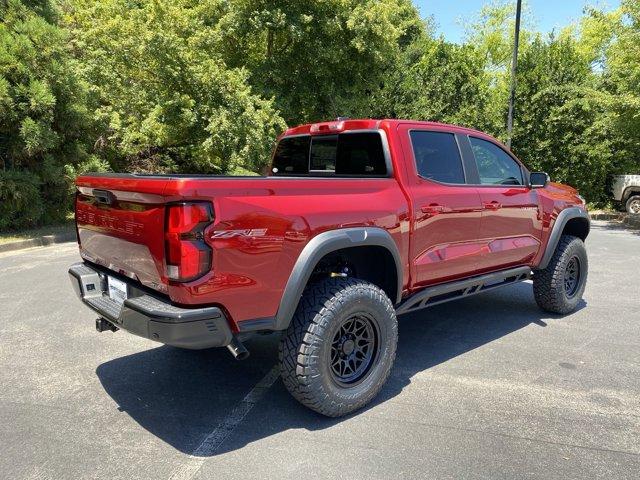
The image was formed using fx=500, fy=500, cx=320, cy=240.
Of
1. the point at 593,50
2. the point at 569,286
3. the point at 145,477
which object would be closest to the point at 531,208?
A: the point at 569,286

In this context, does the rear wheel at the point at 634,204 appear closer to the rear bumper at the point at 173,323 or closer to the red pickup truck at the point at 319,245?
the red pickup truck at the point at 319,245

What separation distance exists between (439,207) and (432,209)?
0.29 feet

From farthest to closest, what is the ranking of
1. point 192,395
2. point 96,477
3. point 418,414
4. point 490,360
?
point 490,360
point 192,395
point 418,414
point 96,477

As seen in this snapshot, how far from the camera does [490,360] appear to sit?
161 inches

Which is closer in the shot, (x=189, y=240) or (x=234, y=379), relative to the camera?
(x=189, y=240)

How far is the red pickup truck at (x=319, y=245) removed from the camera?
257cm

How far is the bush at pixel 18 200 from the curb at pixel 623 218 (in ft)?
49.2

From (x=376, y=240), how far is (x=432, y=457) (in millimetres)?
1318

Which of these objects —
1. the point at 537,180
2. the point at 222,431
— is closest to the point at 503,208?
the point at 537,180

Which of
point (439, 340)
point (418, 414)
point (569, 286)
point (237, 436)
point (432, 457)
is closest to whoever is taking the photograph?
point (432, 457)

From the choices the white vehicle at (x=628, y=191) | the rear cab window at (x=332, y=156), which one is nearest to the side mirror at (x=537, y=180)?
the rear cab window at (x=332, y=156)

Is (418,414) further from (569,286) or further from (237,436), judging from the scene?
(569,286)

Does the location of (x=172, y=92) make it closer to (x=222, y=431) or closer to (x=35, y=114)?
(x=35, y=114)

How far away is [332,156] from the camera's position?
4.22 metres
